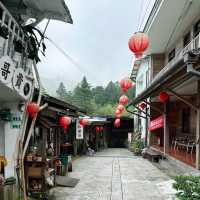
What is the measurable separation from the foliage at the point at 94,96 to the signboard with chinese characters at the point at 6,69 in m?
42.9

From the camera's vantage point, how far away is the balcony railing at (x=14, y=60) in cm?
493

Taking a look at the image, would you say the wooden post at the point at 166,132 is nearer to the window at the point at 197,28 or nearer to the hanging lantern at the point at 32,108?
the window at the point at 197,28

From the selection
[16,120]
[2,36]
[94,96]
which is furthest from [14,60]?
[94,96]

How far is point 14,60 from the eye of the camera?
18.1ft

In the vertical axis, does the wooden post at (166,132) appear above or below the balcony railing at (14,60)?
below

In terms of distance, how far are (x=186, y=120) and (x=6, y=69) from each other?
11.8 metres

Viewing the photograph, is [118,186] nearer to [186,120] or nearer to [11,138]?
[11,138]

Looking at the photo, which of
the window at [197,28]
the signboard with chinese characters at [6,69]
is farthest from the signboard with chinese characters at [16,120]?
the window at [197,28]

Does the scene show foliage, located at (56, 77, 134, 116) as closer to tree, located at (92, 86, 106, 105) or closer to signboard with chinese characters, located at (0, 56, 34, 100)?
tree, located at (92, 86, 106, 105)

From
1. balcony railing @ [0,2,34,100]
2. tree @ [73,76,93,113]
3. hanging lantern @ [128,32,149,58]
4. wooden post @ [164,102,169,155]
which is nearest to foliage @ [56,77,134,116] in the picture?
tree @ [73,76,93,113]

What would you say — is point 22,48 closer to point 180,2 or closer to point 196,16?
point 180,2

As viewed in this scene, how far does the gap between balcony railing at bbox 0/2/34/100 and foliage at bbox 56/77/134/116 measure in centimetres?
4212

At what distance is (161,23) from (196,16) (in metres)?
1.73

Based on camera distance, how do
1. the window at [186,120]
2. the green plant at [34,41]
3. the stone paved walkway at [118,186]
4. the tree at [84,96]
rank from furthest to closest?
the tree at [84,96] < the window at [186,120] < the stone paved walkway at [118,186] < the green plant at [34,41]
